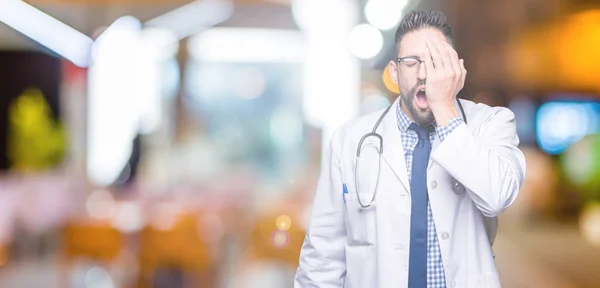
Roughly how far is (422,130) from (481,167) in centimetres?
26

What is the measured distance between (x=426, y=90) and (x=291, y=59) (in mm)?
5279

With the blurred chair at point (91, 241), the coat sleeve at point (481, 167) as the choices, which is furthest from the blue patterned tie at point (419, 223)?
the blurred chair at point (91, 241)

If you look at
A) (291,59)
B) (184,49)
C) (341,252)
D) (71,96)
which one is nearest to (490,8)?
(291,59)

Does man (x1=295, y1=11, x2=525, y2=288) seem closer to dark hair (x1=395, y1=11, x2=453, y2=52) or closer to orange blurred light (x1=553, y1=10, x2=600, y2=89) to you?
dark hair (x1=395, y1=11, x2=453, y2=52)

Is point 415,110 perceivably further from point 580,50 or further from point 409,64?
point 580,50

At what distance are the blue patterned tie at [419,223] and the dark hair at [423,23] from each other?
253 millimetres

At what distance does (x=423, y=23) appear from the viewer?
Answer: 1963 millimetres

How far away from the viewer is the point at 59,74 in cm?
1241

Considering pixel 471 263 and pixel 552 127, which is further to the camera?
pixel 552 127

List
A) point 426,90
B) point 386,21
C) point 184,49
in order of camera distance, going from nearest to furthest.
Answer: point 426,90 < point 386,21 < point 184,49

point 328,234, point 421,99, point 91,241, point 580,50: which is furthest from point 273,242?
point 580,50

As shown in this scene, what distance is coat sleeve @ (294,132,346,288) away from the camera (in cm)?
214

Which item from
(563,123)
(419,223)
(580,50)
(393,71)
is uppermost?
(580,50)

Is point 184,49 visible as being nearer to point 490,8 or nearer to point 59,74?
point 490,8
